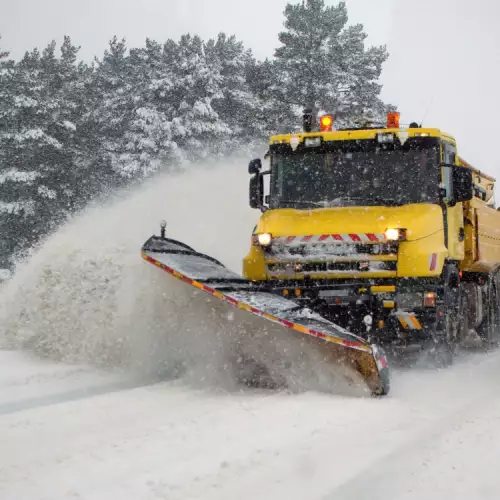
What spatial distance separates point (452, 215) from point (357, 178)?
1.28 meters

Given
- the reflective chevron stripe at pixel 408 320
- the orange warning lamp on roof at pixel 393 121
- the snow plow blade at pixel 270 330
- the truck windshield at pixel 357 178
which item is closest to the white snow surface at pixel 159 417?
the snow plow blade at pixel 270 330

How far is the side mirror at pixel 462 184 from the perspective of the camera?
8.48 meters

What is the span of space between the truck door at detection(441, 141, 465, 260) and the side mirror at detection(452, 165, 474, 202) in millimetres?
58

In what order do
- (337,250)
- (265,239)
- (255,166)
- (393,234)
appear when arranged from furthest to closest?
1. (255,166)
2. (265,239)
3. (337,250)
4. (393,234)

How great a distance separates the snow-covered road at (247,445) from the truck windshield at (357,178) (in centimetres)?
247

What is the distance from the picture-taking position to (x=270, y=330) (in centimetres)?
691

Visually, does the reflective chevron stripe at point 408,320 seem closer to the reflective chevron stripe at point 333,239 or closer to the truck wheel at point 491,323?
the reflective chevron stripe at point 333,239

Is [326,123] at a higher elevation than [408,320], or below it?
higher

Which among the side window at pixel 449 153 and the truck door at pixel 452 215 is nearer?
the truck door at pixel 452 215

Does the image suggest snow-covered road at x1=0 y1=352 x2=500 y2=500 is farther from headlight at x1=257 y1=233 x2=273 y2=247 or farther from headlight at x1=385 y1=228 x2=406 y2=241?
headlight at x1=257 y1=233 x2=273 y2=247

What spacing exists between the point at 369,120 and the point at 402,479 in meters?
6.40

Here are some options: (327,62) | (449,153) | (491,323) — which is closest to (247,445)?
(449,153)

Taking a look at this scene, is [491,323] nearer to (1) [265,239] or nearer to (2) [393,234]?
(2) [393,234]

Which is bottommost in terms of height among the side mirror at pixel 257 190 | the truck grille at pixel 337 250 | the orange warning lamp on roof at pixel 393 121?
the truck grille at pixel 337 250
